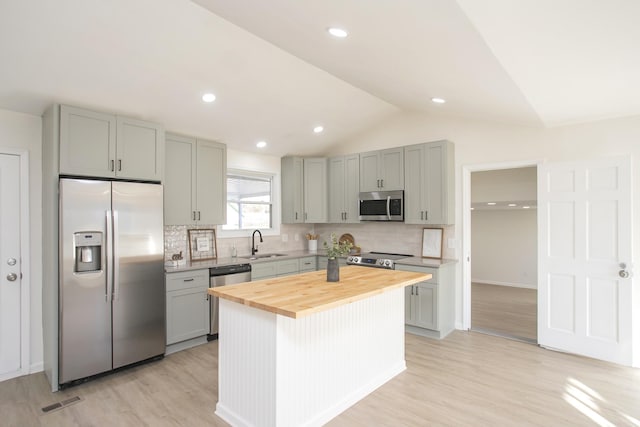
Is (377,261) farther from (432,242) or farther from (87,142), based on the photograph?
(87,142)

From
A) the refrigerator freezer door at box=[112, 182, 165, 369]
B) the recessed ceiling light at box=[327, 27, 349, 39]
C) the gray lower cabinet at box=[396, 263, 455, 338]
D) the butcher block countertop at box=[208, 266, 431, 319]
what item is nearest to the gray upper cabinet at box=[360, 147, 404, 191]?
the gray lower cabinet at box=[396, 263, 455, 338]

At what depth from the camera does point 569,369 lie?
3.36 metres

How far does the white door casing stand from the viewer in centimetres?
324

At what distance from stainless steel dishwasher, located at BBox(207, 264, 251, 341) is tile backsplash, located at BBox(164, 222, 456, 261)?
1.97ft

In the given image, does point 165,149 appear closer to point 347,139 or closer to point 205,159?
point 205,159

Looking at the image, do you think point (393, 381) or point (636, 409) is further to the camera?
point (393, 381)

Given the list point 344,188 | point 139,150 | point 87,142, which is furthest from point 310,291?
point 344,188

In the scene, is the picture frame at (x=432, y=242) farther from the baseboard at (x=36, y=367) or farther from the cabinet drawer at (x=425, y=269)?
the baseboard at (x=36, y=367)

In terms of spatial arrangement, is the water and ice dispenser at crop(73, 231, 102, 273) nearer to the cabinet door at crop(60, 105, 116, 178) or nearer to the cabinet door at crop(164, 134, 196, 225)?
the cabinet door at crop(60, 105, 116, 178)

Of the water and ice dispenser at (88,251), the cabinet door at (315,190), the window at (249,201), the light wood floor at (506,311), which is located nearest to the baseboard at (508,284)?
the light wood floor at (506,311)

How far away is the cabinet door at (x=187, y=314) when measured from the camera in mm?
3791

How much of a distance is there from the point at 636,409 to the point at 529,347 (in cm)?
127

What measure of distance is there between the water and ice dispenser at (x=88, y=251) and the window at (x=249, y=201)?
6.25 ft

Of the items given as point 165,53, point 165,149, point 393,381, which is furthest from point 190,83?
point 393,381
